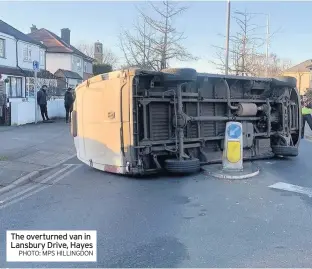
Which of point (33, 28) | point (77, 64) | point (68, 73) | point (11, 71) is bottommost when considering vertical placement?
point (11, 71)

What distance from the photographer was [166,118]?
24.5 feet

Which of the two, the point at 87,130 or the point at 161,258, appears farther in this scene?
the point at 87,130

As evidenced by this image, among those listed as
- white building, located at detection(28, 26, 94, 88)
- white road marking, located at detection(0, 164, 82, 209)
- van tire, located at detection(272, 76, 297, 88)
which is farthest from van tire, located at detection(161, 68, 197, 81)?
white building, located at detection(28, 26, 94, 88)

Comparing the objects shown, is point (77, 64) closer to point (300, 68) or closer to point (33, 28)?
point (33, 28)

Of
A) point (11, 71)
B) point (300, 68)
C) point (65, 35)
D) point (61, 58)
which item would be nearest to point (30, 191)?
point (11, 71)

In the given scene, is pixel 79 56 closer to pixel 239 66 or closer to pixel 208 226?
pixel 239 66

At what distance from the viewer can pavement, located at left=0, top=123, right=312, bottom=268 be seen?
12.3ft

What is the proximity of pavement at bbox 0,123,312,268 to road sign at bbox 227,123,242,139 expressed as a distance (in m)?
0.96

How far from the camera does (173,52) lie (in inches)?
1103

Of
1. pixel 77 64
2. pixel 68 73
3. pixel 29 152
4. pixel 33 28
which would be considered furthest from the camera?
pixel 33 28

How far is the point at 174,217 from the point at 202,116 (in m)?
3.42

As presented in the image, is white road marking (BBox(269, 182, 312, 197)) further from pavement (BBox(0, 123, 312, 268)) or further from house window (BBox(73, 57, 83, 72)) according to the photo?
house window (BBox(73, 57, 83, 72))

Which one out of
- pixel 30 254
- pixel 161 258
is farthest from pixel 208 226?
pixel 30 254

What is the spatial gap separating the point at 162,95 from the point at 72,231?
3656 mm
